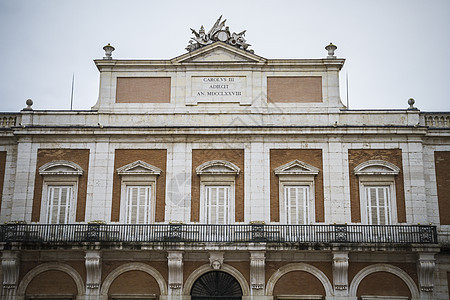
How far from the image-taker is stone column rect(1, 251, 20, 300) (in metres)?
22.5

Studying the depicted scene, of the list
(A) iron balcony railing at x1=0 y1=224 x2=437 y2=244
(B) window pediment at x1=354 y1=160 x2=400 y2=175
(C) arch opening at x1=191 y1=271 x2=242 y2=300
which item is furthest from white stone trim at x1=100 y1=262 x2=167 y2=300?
(B) window pediment at x1=354 y1=160 x2=400 y2=175

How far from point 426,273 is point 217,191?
8.52 meters

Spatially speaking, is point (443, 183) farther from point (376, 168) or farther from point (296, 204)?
point (296, 204)

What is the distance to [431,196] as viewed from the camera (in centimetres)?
2367

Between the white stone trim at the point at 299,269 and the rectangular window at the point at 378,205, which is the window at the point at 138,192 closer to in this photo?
the white stone trim at the point at 299,269

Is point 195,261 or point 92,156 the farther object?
point 92,156

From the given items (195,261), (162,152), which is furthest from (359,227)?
(162,152)

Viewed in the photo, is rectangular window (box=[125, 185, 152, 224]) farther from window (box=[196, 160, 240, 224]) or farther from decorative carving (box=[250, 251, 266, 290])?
decorative carving (box=[250, 251, 266, 290])

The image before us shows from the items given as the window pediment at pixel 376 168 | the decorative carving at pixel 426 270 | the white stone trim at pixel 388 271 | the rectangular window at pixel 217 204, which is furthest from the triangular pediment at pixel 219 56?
the decorative carving at pixel 426 270

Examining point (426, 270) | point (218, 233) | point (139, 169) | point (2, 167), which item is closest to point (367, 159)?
point (426, 270)

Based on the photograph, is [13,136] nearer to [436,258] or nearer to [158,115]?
[158,115]

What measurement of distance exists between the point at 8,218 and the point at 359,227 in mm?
14006

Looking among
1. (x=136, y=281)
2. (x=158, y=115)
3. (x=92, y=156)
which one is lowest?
(x=136, y=281)

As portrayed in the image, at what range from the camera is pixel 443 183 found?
23.8m
